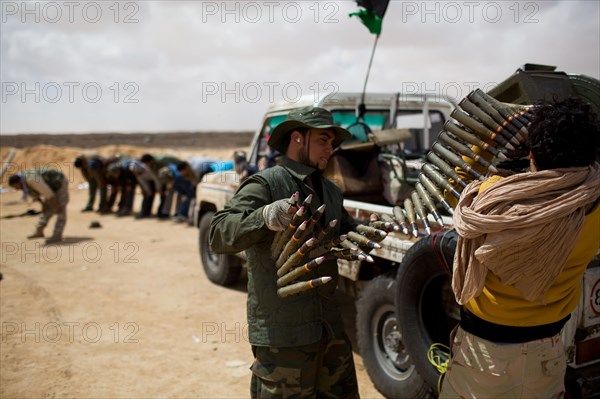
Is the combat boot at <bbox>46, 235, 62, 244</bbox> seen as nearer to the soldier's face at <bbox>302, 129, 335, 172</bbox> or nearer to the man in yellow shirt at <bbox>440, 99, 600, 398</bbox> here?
the soldier's face at <bbox>302, 129, 335, 172</bbox>

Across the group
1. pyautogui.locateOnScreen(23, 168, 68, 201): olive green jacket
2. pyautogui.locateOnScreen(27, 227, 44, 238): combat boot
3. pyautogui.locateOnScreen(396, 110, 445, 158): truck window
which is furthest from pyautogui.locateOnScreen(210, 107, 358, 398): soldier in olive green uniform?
pyautogui.locateOnScreen(27, 227, 44, 238): combat boot

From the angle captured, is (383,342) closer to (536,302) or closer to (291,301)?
(291,301)

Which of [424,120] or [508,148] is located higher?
[424,120]

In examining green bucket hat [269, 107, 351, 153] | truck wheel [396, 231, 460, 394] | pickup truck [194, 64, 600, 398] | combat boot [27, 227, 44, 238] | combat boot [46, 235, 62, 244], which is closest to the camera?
green bucket hat [269, 107, 351, 153]

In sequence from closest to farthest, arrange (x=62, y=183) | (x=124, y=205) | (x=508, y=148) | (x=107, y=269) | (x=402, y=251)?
(x=508, y=148) → (x=402, y=251) → (x=107, y=269) → (x=62, y=183) → (x=124, y=205)

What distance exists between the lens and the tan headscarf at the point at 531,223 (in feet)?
5.36

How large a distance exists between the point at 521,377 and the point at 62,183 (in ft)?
32.1

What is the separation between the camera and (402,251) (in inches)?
136

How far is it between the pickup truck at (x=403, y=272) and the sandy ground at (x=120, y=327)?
461 mm

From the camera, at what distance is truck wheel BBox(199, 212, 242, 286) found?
638cm

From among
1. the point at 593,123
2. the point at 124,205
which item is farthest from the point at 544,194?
the point at 124,205

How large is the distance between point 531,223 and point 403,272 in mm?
1602

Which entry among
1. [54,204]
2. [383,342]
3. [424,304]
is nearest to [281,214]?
[424,304]

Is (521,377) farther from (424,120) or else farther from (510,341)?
(424,120)
